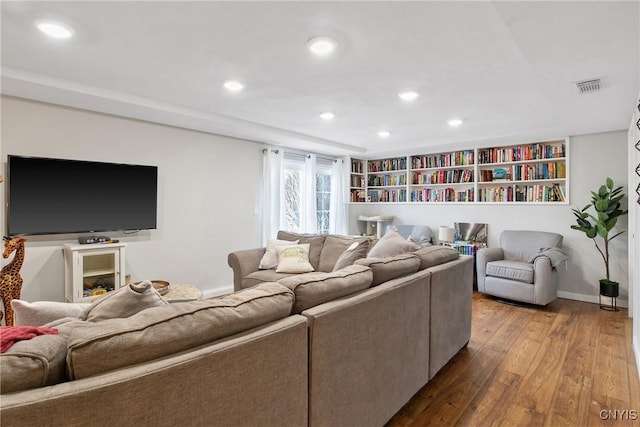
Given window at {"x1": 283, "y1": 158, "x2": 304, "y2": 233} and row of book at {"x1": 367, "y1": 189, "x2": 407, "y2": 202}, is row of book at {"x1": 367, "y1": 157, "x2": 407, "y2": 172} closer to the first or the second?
row of book at {"x1": 367, "y1": 189, "x2": 407, "y2": 202}

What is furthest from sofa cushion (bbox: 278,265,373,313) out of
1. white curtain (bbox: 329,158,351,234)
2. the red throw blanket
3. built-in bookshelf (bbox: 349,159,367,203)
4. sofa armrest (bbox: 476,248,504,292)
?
built-in bookshelf (bbox: 349,159,367,203)

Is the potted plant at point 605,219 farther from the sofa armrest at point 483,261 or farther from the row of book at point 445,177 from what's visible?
the row of book at point 445,177

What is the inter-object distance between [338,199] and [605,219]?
3808 millimetres

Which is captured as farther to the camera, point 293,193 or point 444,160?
point 444,160

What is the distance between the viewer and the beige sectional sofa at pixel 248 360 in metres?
0.79

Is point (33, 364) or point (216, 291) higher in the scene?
point (33, 364)

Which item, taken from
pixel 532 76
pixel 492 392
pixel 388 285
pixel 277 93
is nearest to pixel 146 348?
pixel 388 285

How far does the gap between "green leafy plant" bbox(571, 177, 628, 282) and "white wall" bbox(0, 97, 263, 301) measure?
426 cm

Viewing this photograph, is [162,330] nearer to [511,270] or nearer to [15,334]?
[15,334]

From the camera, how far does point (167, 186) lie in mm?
4012

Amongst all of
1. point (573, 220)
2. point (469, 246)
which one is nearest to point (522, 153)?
point (573, 220)

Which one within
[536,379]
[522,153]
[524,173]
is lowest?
[536,379]

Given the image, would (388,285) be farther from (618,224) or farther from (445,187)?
(445,187)

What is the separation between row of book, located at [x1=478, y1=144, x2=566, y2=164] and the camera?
15.0 feet
